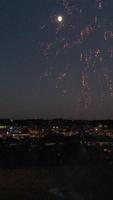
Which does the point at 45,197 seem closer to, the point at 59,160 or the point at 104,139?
the point at 59,160

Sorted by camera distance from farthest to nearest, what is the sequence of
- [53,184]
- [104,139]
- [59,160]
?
[104,139]
[59,160]
[53,184]

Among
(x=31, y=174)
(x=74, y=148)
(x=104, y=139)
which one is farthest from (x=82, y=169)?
(x=104, y=139)

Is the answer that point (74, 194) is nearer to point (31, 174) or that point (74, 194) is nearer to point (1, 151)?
point (31, 174)

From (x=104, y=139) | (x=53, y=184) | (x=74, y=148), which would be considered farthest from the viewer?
(x=104, y=139)

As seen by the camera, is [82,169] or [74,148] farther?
[74,148]

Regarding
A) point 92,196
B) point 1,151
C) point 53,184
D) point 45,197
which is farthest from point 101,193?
point 1,151

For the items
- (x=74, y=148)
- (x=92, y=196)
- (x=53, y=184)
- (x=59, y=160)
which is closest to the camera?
(x=92, y=196)
